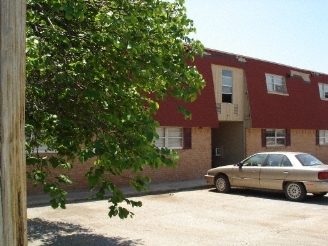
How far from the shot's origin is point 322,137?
28.4 m

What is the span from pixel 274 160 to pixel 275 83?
11.1 meters

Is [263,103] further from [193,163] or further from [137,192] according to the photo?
[137,192]

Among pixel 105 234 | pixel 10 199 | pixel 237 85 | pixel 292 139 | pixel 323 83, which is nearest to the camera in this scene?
pixel 10 199

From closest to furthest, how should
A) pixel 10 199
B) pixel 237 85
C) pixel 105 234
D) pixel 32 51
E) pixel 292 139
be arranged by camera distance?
pixel 10 199
pixel 32 51
pixel 105 234
pixel 237 85
pixel 292 139

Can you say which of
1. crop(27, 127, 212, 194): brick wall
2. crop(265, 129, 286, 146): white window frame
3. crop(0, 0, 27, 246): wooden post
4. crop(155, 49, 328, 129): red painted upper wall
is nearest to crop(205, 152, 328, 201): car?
crop(27, 127, 212, 194): brick wall

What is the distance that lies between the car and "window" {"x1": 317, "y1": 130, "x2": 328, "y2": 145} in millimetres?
14720

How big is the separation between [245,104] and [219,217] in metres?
12.5

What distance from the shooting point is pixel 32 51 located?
185 inches

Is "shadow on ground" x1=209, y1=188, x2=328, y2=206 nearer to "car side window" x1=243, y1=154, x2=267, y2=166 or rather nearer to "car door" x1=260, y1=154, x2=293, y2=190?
"car door" x1=260, y1=154, x2=293, y2=190

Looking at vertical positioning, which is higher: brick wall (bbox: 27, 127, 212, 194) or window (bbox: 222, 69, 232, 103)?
window (bbox: 222, 69, 232, 103)

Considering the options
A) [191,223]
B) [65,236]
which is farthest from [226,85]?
[65,236]

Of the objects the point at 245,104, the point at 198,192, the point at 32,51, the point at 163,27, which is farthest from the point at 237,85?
the point at 32,51

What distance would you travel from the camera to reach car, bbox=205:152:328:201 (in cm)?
1287

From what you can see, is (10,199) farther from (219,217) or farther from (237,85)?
(237,85)
